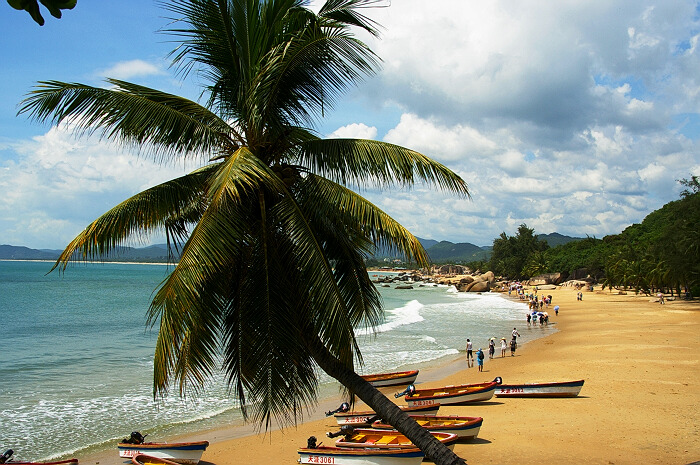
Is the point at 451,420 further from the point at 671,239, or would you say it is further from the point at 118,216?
the point at 671,239

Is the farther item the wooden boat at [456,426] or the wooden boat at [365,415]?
the wooden boat at [365,415]

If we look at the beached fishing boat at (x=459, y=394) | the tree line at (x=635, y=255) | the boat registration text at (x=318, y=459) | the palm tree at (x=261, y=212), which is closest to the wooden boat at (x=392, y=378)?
the beached fishing boat at (x=459, y=394)

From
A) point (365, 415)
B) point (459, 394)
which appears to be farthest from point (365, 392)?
point (459, 394)

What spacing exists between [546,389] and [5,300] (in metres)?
63.2

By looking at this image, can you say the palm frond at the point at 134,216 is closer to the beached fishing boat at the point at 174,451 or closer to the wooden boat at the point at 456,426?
the beached fishing boat at the point at 174,451

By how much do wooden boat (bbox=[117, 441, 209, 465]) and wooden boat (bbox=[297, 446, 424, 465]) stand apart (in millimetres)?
2472

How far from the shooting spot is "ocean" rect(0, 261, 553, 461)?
48.0ft

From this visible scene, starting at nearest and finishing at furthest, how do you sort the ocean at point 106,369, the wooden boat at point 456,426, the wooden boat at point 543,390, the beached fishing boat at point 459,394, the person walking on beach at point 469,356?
the wooden boat at point 456,426
the ocean at point 106,369
the beached fishing boat at point 459,394
the wooden boat at point 543,390
the person walking on beach at point 469,356

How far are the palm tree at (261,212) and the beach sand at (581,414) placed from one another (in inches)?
296

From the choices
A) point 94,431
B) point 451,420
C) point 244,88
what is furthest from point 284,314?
point 94,431

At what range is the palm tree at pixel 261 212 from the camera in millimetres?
4602

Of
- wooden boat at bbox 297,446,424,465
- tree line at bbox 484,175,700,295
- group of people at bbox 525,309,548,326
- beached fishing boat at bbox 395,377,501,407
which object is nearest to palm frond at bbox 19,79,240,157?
wooden boat at bbox 297,446,424,465

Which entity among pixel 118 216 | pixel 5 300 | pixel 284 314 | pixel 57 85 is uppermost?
pixel 57 85

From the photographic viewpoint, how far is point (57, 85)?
192 inches
